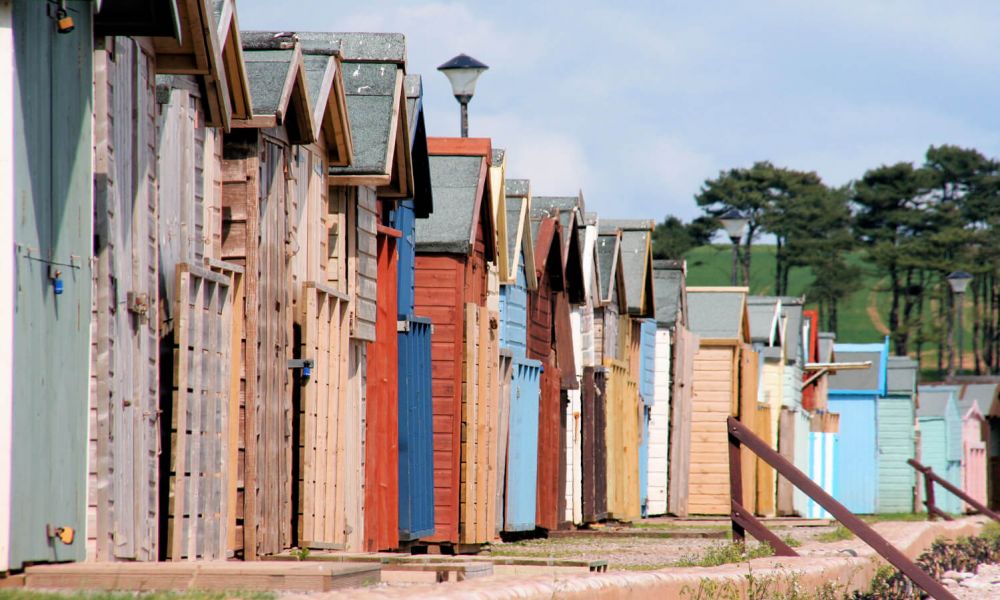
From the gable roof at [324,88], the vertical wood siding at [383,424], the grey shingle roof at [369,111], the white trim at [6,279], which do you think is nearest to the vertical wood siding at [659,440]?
the vertical wood siding at [383,424]

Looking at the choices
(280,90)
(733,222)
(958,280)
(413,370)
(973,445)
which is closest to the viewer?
(280,90)

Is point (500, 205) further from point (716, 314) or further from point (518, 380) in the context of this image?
point (716, 314)

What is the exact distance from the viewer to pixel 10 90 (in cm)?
764

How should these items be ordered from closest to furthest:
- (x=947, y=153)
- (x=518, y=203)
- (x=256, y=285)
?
(x=256, y=285) < (x=518, y=203) < (x=947, y=153)

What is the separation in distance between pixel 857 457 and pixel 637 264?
15466 millimetres

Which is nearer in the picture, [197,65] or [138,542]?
[138,542]

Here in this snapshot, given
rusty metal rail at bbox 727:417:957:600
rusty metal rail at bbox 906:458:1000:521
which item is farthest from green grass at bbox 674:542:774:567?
rusty metal rail at bbox 906:458:1000:521

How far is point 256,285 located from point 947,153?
83904 millimetres

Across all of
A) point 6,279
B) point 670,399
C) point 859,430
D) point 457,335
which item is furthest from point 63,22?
point 859,430

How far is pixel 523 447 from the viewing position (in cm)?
1973

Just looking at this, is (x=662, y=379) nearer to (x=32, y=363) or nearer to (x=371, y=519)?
(x=371, y=519)

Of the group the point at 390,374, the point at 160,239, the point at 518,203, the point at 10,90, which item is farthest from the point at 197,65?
the point at 518,203

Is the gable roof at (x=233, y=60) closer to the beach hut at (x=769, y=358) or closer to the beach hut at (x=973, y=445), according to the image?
the beach hut at (x=769, y=358)

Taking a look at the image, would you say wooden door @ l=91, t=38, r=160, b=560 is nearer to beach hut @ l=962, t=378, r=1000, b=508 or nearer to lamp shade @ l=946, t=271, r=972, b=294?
lamp shade @ l=946, t=271, r=972, b=294
